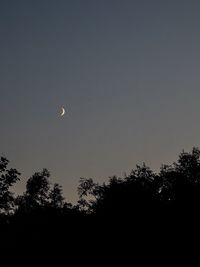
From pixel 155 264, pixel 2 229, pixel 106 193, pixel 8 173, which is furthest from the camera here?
pixel 2 229

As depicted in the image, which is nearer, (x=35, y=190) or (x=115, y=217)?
(x=115, y=217)

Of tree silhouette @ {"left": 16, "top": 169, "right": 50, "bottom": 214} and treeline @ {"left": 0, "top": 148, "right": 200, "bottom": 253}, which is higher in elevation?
tree silhouette @ {"left": 16, "top": 169, "right": 50, "bottom": 214}

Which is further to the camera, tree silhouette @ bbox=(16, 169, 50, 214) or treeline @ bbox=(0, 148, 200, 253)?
tree silhouette @ bbox=(16, 169, 50, 214)

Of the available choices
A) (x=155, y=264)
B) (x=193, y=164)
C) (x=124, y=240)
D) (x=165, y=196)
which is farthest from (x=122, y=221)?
(x=193, y=164)

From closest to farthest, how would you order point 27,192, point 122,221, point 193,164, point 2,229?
point 122,221
point 2,229
point 193,164
point 27,192

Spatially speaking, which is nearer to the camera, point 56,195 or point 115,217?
point 115,217

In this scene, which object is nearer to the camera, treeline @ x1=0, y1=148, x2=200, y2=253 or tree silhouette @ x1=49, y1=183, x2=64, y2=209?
treeline @ x1=0, y1=148, x2=200, y2=253

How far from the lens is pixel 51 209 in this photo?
58.2 meters

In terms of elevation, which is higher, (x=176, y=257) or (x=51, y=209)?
(x=51, y=209)

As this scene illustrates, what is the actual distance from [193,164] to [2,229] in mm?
49454

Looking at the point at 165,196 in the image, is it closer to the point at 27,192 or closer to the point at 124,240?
the point at 124,240

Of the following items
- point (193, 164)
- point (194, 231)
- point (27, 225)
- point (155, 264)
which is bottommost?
point (155, 264)

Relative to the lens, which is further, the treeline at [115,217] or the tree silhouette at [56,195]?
the tree silhouette at [56,195]

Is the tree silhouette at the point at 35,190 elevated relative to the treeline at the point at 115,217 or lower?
elevated
